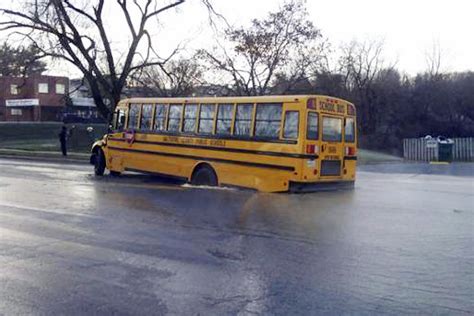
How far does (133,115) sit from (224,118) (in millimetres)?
4277

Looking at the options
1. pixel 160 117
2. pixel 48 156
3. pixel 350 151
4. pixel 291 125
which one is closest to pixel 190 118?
pixel 160 117

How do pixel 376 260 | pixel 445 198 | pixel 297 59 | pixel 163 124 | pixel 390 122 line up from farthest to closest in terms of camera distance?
1. pixel 390 122
2. pixel 297 59
3. pixel 163 124
4. pixel 445 198
5. pixel 376 260

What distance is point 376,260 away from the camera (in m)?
7.66

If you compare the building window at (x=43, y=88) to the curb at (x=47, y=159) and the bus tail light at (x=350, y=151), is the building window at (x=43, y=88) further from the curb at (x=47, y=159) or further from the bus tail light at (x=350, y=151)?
the bus tail light at (x=350, y=151)

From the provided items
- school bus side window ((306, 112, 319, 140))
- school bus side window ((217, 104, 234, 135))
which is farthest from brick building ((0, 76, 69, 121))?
school bus side window ((306, 112, 319, 140))

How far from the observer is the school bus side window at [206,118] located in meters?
15.7

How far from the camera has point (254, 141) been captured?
14547 mm

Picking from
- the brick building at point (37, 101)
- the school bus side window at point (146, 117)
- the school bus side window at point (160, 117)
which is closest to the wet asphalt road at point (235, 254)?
the school bus side window at point (160, 117)

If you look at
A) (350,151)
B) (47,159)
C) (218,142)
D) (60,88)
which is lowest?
(47,159)

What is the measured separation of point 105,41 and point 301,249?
23.9m

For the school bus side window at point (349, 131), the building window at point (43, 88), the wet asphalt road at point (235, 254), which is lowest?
the wet asphalt road at point (235, 254)

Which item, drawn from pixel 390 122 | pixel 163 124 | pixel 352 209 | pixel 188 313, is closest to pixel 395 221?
pixel 352 209

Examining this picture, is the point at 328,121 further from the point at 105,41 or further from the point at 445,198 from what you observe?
the point at 105,41

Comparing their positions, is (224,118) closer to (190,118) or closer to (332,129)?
(190,118)
